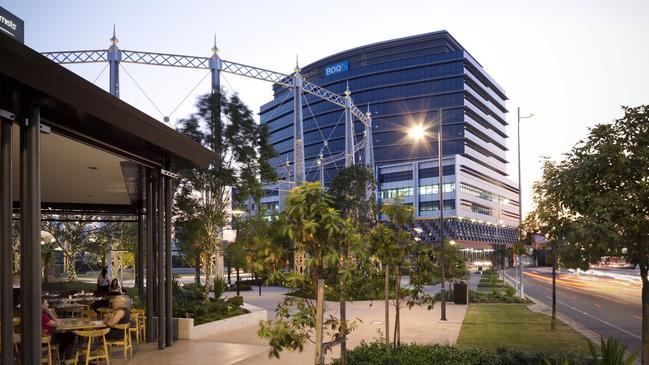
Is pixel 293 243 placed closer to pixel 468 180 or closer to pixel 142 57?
pixel 142 57

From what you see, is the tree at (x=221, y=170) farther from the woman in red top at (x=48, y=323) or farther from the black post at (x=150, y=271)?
the woman in red top at (x=48, y=323)

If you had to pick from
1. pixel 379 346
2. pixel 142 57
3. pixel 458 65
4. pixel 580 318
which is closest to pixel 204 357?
pixel 379 346

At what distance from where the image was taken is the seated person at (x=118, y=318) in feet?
40.0

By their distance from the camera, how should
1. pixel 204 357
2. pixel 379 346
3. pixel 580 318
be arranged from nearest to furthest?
pixel 379 346, pixel 204 357, pixel 580 318

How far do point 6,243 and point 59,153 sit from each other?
560 centimetres

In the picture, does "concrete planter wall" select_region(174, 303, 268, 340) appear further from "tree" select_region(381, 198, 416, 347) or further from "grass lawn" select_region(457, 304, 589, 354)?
"grass lawn" select_region(457, 304, 589, 354)

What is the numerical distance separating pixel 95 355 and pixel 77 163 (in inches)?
203

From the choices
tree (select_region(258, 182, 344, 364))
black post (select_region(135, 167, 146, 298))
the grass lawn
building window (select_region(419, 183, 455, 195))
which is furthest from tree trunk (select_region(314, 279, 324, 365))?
building window (select_region(419, 183, 455, 195))

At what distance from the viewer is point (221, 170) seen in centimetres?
2388

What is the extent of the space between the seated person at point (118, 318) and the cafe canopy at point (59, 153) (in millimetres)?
1087

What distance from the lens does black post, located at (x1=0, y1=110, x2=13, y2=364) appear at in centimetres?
732

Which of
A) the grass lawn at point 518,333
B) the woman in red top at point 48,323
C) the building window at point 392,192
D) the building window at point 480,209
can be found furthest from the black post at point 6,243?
the building window at point 480,209

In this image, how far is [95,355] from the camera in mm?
11102

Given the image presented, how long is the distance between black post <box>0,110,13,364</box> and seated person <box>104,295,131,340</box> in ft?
15.4
